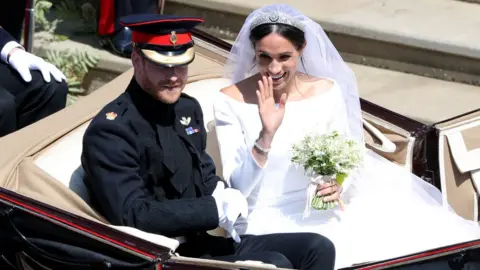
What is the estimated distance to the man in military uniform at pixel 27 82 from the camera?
12.8 ft

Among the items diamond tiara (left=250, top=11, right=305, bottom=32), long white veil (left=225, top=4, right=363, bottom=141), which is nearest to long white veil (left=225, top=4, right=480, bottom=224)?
long white veil (left=225, top=4, right=363, bottom=141)

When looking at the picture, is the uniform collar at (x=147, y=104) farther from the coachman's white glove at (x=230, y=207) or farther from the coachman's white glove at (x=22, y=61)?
the coachman's white glove at (x=22, y=61)

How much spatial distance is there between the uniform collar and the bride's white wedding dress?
0.38 m

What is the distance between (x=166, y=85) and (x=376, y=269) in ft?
2.95

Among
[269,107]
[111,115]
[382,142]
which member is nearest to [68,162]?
[111,115]

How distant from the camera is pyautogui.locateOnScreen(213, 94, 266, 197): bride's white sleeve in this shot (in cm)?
326

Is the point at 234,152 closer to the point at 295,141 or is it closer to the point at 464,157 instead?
the point at 295,141

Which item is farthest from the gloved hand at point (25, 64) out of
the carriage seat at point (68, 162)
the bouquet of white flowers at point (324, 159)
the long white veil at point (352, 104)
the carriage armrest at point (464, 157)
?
the carriage armrest at point (464, 157)

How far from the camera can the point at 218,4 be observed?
5266 millimetres

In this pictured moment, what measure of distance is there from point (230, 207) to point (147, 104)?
433 millimetres

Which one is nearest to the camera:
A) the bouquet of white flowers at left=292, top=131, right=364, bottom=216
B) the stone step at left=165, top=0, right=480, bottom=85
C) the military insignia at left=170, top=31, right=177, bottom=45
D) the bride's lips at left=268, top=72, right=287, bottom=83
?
the military insignia at left=170, top=31, right=177, bottom=45

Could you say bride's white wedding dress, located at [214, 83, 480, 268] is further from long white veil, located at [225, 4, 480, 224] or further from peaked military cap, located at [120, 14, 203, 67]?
peaked military cap, located at [120, 14, 203, 67]

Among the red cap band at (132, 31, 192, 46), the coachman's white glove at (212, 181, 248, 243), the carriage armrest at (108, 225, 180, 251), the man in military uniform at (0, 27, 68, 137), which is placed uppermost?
the red cap band at (132, 31, 192, 46)

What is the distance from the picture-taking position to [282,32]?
10.9ft
